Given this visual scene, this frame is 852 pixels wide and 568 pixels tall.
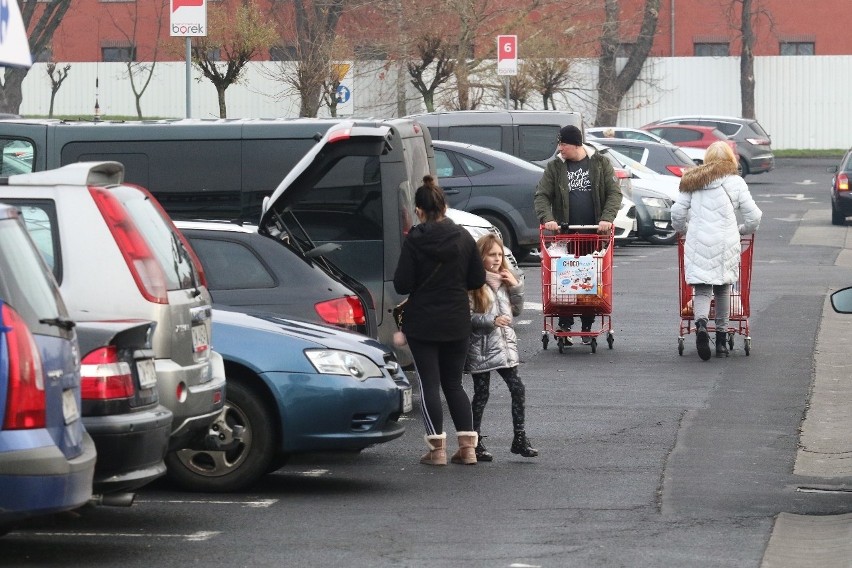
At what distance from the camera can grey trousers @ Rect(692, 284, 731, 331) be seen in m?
13.7

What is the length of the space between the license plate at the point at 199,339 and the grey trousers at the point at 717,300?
22.6ft

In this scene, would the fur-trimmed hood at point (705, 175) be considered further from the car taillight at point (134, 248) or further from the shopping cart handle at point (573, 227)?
the car taillight at point (134, 248)

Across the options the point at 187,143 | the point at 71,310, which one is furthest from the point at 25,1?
the point at 71,310

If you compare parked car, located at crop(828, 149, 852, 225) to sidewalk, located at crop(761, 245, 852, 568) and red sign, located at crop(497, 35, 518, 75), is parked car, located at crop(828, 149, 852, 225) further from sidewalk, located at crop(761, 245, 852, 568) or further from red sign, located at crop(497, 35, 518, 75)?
sidewalk, located at crop(761, 245, 852, 568)

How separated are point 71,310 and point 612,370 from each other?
7.09 meters

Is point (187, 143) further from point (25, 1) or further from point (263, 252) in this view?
point (25, 1)

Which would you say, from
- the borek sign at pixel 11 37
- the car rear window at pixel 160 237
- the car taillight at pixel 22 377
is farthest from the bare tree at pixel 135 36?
the car taillight at pixel 22 377

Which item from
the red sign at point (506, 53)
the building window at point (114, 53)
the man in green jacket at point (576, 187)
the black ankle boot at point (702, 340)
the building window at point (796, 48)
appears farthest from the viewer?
the building window at point (796, 48)

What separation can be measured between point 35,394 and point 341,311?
4.17 m

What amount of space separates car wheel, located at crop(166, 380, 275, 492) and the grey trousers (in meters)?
6.07

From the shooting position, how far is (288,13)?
49.5m

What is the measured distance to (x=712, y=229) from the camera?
1367 cm

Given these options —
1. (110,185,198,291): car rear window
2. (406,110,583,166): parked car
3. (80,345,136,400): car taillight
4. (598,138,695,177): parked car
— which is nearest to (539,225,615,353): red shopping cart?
(110,185,198,291): car rear window

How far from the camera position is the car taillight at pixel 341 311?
32.0 feet
